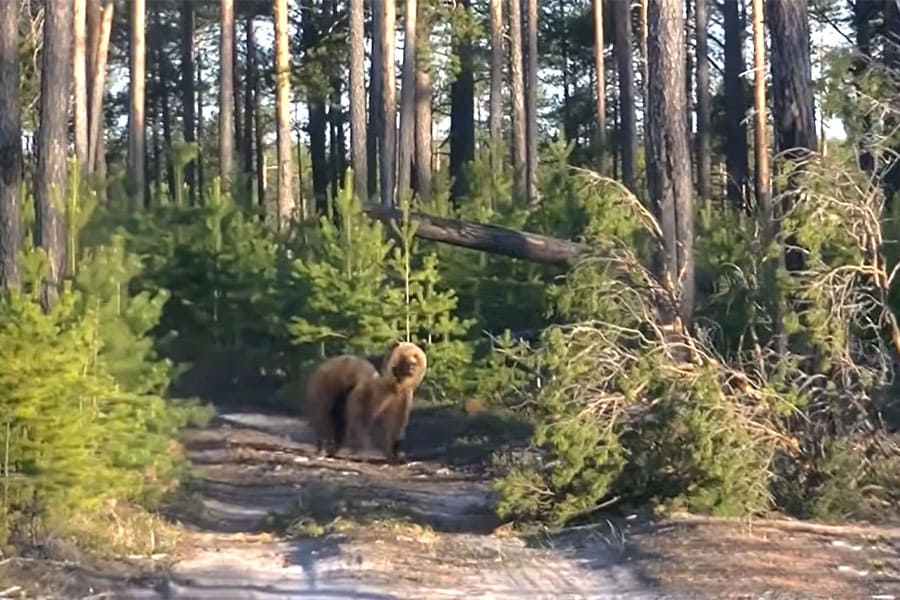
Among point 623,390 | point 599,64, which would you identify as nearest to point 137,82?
point 599,64

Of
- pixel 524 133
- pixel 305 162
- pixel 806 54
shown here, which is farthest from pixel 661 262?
pixel 305 162

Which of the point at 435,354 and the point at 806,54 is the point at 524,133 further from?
the point at 806,54

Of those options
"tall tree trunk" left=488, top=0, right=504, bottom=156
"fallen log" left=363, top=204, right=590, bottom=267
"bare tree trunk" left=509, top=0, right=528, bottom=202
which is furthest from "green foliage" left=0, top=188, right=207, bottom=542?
"bare tree trunk" left=509, top=0, right=528, bottom=202

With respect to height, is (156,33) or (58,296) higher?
(156,33)

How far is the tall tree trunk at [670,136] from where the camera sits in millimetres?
14820

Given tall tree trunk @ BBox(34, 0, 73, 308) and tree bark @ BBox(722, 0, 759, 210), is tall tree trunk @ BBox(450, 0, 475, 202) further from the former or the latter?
tall tree trunk @ BBox(34, 0, 73, 308)

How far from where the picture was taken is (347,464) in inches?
675

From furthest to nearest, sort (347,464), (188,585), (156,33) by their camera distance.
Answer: (156,33)
(347,464)
(188,585)

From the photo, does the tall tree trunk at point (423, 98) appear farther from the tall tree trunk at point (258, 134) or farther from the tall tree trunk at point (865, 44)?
the tall tree trunk at point (258, 134)

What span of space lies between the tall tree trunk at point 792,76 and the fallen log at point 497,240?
12.0ft

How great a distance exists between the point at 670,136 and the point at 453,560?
5.37 metres

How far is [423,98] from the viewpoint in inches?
1337

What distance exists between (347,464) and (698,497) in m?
6.07

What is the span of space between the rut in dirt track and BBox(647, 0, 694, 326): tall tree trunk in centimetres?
291
